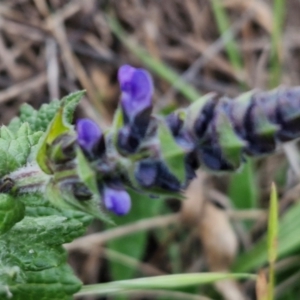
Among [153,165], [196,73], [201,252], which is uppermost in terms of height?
[196,73]

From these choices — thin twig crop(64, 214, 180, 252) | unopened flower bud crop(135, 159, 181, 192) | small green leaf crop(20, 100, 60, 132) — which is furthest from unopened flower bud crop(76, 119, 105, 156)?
thin twig crop(64, 214, 180, 252)

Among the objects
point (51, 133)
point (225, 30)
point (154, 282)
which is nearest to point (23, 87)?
point (225, 30)

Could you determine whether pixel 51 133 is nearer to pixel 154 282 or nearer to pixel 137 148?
pixel 137 148

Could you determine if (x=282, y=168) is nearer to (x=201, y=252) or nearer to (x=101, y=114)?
(x=201, y=252)

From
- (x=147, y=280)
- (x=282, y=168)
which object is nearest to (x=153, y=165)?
(x=147, y=280)

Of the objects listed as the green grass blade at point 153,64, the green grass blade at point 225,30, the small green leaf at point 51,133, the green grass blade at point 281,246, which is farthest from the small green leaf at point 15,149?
the green grass blade at point 225,30

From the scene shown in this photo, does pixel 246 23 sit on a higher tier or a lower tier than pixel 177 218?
higher

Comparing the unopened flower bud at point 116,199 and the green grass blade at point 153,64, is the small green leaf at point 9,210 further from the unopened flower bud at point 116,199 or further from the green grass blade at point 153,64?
the green grass blade at point 153,64
